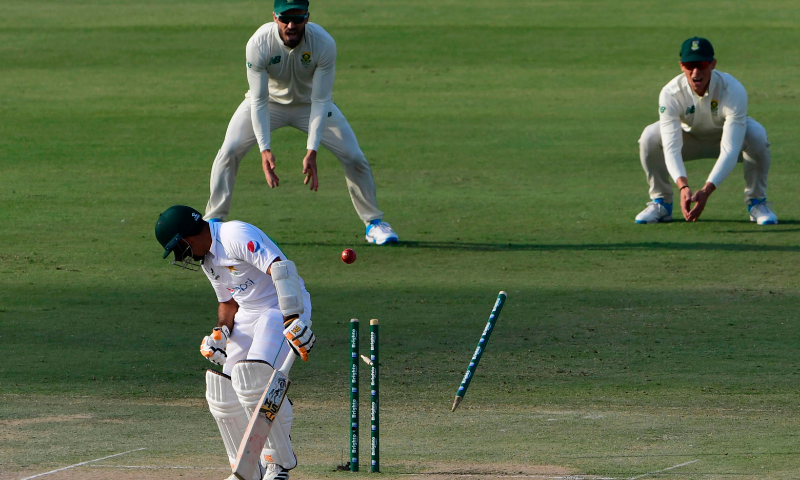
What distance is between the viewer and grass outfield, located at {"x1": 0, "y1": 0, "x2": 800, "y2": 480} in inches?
289

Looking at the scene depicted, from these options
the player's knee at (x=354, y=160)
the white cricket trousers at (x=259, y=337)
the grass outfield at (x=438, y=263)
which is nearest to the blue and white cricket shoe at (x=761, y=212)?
the grass outfield at (x=438, y=263)

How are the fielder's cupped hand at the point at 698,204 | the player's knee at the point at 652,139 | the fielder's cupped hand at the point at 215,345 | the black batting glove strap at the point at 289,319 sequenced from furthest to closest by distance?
the player's knee at the point at 652,139 < the fielder's cupped hand at the point at 698,204 < the fielder's cupped hand at the point at 215,345 < the black batting glove strap at the point at 289,319

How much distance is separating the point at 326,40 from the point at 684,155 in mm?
4380

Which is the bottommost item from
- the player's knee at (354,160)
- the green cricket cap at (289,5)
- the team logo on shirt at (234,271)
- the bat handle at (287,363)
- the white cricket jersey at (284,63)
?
the bat handle at (287,363)

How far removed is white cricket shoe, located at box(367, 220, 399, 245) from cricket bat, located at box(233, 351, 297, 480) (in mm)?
6780

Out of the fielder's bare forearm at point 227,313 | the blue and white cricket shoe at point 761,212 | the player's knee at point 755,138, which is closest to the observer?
the fielder's bare forearm at point 227,313

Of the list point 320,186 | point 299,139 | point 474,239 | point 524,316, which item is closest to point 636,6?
point 299,139

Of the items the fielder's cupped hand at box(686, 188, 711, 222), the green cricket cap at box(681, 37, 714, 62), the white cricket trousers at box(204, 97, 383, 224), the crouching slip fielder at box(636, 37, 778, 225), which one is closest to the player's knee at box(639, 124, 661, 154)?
the crouching slip fielder at box(636, 37, 778, 225)

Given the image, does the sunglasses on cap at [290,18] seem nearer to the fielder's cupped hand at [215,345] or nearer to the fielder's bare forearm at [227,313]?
the fielder's bare forearm at [227,313]

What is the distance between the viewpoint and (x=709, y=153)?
13641 millimetres

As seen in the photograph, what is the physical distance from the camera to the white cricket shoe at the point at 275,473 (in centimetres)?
634

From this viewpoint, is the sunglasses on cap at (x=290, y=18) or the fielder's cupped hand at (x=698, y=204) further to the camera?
the fielder's cupped hand at (x=698, y=204)

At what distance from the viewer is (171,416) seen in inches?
308

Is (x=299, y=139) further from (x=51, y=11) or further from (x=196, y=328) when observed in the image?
(x=51, y=11)
